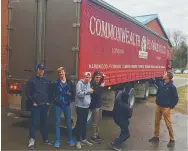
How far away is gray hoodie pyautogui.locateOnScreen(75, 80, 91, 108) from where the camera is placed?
5.70m

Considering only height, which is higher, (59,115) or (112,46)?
(112,46)

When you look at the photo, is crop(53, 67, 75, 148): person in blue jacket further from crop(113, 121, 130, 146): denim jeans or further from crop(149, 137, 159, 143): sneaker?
crop(149, 137, 159, 143): sneaker

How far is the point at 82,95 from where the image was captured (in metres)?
5.70

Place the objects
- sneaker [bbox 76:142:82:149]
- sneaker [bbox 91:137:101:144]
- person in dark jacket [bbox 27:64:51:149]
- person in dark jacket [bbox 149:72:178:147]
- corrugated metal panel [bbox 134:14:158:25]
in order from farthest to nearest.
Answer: corrugated metal panel [bbox 134:14:158:25], person in dark jacket [bbox 149:72:178:147], sneaker [bbox 91:137:101:144], sneaker [bbox 76:142:82:149], person in dark jacket [bbox 27:64:51:149]

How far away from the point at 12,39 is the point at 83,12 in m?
1.91

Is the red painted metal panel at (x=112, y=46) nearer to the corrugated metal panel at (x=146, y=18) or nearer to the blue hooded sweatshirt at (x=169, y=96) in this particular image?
the blue hooded sweatshirt at (x=169, y=96)

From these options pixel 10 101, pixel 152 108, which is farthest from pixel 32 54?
pixel 152 108

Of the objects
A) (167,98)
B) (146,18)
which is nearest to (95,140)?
(167,98)

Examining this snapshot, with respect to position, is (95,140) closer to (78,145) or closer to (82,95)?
(78,145)

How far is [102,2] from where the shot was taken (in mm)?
7375

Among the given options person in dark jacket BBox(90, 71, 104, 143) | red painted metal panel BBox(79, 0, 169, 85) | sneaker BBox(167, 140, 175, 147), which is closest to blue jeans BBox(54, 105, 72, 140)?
person in dark jacket BBox(90, 71, 104, 143)

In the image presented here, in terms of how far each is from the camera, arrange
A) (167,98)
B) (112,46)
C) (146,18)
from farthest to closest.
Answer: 1. (146,18)
2. (112,46)
3. (167,98)

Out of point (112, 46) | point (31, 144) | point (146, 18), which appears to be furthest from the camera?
point (146, 18)

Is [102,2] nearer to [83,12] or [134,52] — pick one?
[83,12]
